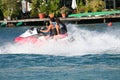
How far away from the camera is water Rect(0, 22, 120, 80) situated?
17875 millimetres

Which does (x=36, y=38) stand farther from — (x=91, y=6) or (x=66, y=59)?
(x=91, y=6)

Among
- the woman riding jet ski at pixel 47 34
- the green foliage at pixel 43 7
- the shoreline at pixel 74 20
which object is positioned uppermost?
the woman riding jet ski at pixel 47 34

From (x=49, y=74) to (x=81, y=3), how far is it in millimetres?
54709

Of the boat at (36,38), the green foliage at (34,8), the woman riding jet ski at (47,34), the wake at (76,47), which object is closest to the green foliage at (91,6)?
the green foliage at (34,8)

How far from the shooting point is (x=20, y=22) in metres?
67.5

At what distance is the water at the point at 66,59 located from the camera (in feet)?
Answer: 58.6

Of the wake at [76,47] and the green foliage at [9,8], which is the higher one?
the wake at [76,47]

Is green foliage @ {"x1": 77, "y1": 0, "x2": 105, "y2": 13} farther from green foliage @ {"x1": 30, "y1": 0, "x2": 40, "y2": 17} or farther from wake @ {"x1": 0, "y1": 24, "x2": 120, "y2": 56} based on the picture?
wake @ {"x1": 0, "y1": 24, "x2": 120, "y2": 56}

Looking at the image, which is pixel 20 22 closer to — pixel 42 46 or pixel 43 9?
pixel 43 9

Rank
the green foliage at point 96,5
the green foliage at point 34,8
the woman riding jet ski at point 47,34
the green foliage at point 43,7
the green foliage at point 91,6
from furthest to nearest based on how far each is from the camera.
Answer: the green foliage at point 34,8
the green foliage at point 43,7
the green foliage at point 91,6
the green foliage at point 96,5
the woman riding jet ski at point 47,34

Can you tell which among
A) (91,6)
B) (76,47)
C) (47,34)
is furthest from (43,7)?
(76,47)

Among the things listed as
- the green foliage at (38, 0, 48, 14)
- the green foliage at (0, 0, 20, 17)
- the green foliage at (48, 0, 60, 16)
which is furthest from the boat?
the green foliage at (0, 0, 20, 17)

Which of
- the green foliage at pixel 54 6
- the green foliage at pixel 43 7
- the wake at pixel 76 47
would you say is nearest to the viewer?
the wake at pixel 76 47

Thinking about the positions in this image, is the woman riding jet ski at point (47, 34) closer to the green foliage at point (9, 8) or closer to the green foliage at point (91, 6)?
the green foliage at point (91, 6)
